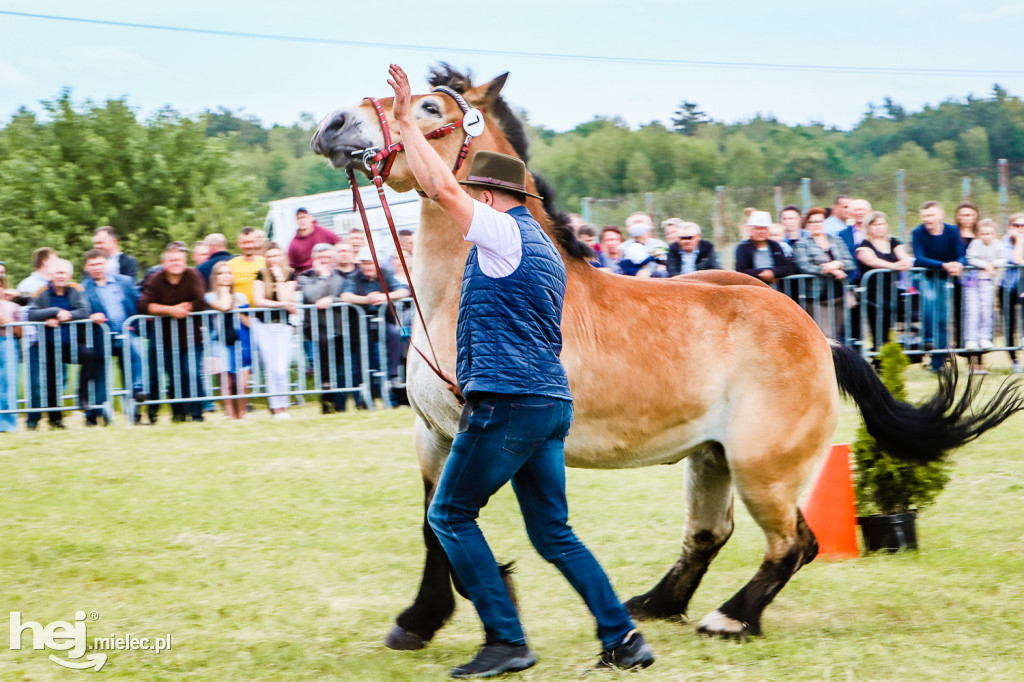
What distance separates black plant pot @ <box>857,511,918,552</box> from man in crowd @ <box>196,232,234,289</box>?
7.29 m

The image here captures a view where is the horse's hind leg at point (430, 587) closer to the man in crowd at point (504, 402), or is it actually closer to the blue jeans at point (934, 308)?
the man in crowd at point (504, 402)

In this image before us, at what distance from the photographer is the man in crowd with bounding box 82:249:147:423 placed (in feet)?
33.1

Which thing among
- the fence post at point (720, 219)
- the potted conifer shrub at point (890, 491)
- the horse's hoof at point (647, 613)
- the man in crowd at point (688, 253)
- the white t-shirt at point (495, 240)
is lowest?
the horse's hoof at point (647, 613)

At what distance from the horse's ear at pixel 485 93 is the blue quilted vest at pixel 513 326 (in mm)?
988

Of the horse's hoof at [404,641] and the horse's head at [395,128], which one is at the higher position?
the horse's head at [395,128]

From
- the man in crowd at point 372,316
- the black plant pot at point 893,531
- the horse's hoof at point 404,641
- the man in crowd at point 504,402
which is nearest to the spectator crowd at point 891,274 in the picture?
the man in crowd at point 372,316

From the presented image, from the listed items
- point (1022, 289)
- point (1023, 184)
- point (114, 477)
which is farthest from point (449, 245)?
point (1023, 184)

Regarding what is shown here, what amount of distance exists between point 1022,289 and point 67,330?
1008cm

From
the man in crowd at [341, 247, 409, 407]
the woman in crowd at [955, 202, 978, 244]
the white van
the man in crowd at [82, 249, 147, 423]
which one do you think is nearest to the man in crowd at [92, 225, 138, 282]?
the man in crowd at [82, 249, 147, 423]

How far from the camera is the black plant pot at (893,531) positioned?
223 inches

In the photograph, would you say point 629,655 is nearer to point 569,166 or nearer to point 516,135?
point 516,135

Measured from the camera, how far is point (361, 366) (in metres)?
10.7

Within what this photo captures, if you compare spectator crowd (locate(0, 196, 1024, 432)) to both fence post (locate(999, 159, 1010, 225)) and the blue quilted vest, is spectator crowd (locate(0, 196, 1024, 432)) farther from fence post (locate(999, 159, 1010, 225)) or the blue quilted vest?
fence post (locate(999, 159, 1010, 225))

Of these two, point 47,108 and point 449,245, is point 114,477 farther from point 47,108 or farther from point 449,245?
point 47,108
